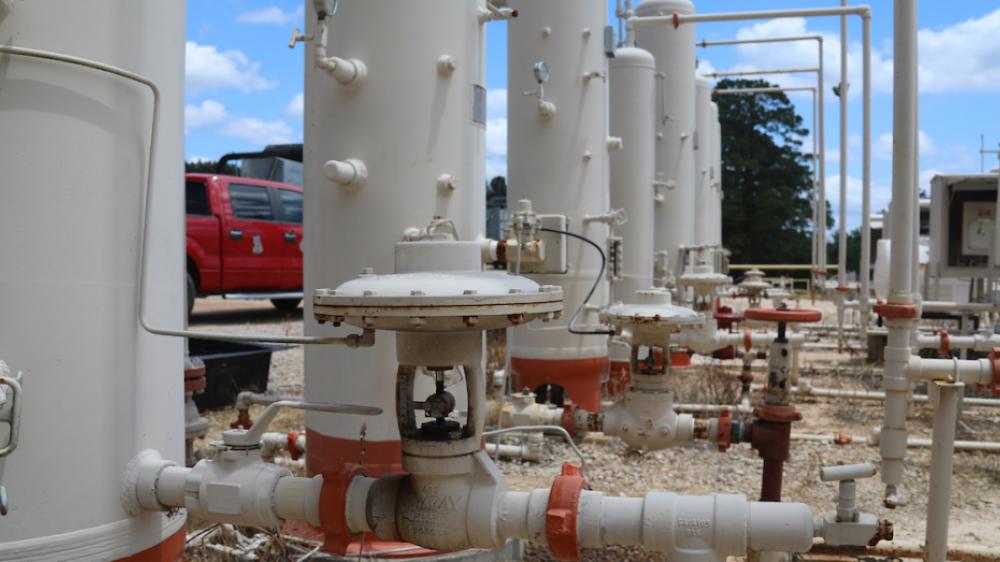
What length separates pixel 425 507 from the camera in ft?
6.71

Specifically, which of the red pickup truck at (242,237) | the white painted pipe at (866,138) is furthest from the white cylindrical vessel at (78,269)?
the red pickup truck at (242,237)

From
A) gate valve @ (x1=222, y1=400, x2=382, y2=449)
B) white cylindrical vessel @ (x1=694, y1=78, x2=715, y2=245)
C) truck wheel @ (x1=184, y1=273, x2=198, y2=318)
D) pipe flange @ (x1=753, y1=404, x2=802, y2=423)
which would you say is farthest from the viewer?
white cylindrical vessel @ (x1=694, y1=78, x2=715, y2=245)

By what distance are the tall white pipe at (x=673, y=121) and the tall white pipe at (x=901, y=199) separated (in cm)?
503

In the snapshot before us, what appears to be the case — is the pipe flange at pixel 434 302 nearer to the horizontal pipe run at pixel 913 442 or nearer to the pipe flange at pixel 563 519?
the pipe flange at pixel 563 519

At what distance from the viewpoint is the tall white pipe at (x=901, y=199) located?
309cm

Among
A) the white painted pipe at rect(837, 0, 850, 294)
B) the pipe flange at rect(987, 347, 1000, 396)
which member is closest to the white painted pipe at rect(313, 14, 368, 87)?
the pipe flange at rect(987, 347, 1000, 396)

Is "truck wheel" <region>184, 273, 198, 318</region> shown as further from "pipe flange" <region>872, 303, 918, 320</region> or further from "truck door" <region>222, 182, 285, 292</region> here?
"pipe flange" <region>872, 303, 918, 320</region>

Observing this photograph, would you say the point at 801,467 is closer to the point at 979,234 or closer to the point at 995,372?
the point at 995,372

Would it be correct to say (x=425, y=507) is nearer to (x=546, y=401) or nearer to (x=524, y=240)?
(x=524, y=240)

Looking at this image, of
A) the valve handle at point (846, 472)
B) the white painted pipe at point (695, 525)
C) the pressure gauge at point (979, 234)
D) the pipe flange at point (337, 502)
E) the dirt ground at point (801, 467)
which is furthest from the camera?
the pressure gauge at point (979, 234)

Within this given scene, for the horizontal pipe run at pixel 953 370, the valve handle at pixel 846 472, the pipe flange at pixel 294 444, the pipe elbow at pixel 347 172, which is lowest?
the pipe flange at pixel 294 444

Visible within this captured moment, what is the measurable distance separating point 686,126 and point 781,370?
5.50 metres

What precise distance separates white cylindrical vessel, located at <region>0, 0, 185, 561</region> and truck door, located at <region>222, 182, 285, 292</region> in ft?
26.0

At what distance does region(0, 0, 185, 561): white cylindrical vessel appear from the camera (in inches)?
75.3
